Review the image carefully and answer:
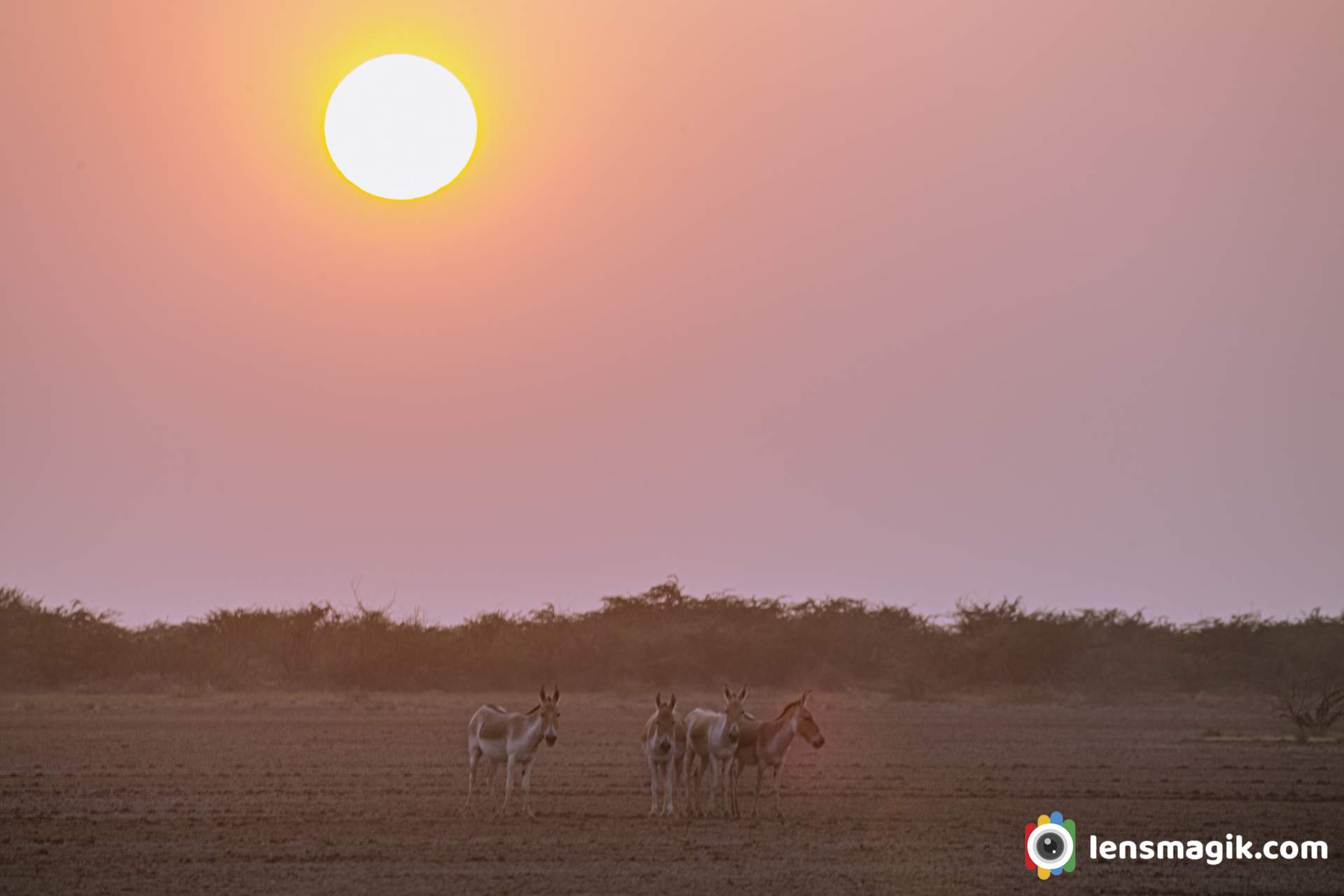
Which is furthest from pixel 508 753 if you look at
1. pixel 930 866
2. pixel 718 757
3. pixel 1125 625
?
pixel 1125 625

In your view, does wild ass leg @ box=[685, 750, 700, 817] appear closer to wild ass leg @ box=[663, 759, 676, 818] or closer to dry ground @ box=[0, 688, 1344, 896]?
wild ass leg @ box=[663, 759, 676, 818]

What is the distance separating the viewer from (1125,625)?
7588 centimetres

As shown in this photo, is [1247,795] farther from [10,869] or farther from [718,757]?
[10,869]

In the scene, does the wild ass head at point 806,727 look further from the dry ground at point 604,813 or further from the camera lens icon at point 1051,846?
the camera lens icon at point 1051,846

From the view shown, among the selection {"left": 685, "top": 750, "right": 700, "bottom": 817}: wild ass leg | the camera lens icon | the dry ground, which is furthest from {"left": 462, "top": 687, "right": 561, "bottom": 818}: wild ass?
the camera lens icon

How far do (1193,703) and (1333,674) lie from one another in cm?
1124

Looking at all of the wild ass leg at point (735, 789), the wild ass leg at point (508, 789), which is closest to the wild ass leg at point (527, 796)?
the wild ass leg at point (508, 789)

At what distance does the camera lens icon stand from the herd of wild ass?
3.39 metres

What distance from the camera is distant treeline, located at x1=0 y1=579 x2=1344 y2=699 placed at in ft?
211

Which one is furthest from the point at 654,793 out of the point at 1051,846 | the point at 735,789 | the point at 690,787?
the point at 1051,846

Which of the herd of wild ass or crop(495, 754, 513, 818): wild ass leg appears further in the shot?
the herd of wild ass

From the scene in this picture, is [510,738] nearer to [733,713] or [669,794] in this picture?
[669,794]

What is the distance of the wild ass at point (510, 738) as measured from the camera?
→ 67.9ft

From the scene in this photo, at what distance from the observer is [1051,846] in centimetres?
1767
